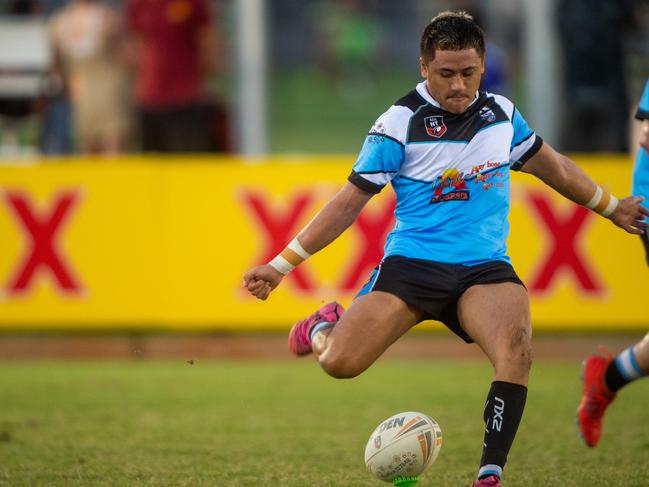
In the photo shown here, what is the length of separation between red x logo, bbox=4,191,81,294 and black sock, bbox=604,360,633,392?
5292 millimetres

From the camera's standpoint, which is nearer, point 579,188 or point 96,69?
point 579,188

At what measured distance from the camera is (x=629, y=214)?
5867 millimetres

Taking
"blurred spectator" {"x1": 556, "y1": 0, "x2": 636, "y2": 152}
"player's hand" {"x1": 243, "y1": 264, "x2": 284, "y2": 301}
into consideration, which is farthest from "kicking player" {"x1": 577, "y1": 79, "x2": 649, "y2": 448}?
"blurred spectator" {"x1": 556, "y1": 0, "x2": 636, "y2": 152}

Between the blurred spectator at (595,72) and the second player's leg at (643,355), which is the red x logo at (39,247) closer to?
the blurred spectator at (595,72)

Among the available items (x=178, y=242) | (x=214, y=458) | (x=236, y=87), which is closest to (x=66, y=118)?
(x=236, y=87)

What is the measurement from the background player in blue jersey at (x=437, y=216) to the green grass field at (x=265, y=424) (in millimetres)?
897

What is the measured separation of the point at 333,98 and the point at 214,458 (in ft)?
53.3

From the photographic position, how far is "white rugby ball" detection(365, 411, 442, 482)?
17.8 ft

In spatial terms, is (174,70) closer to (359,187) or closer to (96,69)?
(96,69)

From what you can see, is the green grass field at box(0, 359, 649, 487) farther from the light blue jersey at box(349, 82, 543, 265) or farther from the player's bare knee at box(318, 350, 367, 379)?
the light blue jersey at box(349, 82, 543, 265)

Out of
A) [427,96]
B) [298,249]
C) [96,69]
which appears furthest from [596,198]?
[96,69]

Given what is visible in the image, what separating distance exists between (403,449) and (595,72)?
651 cm

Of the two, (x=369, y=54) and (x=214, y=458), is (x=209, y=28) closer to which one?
(x=214, y=458)

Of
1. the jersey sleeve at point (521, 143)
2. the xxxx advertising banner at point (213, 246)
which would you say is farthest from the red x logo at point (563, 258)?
the jersey sleeve at point (521, 143)
